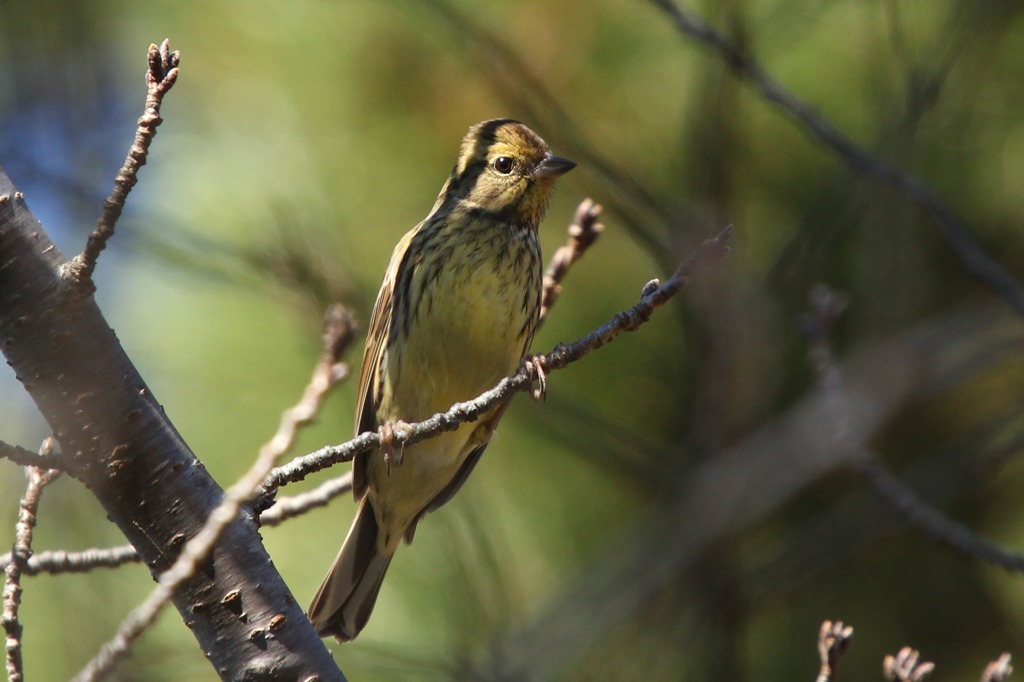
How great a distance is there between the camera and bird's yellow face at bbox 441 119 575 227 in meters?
4.28

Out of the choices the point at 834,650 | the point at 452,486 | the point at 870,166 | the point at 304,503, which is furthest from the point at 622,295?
the point at 834,650

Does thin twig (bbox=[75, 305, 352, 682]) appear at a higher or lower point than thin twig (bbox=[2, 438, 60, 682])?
lower

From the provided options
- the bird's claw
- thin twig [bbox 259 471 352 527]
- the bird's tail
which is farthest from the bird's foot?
the bird's tail

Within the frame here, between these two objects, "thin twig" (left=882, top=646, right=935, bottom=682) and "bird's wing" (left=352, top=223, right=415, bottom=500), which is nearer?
"thin twig" (left=882, top=646, right=935, bottom=682)

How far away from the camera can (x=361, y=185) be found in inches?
208

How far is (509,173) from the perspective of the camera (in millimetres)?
4371

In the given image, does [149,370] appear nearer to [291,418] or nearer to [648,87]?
[648,87]

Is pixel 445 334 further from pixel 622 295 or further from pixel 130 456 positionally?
pixel 130 456

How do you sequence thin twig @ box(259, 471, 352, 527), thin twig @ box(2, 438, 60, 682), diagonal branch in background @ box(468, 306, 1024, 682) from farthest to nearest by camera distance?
diagonal branch in background @ box(468, 306, 1024, 682)
thin twig @ box(259, 471, 352, 527)
thin twig @ box(2, 438, 60, 682)

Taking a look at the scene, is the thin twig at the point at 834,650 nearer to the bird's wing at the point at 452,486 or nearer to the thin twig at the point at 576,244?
the thin twig at the point at 576,244

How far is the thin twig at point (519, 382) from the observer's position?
7.70 feet

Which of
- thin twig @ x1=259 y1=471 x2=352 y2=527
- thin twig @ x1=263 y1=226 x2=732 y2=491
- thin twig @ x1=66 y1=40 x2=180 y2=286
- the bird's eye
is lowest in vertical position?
thin twig @ x1=263 y1=226 x2=732 y2=491

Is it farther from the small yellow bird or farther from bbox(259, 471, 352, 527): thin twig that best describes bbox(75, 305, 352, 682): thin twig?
the small yellow bird

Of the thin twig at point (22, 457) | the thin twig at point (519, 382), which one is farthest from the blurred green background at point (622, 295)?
the thin twig at point (22, 457)
